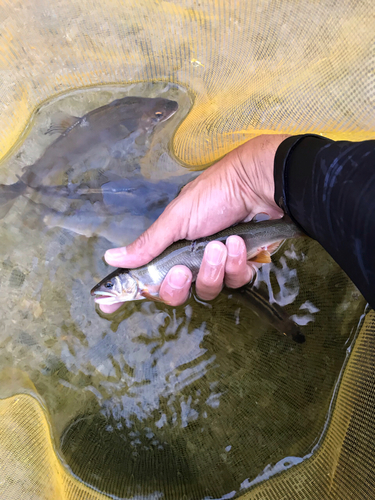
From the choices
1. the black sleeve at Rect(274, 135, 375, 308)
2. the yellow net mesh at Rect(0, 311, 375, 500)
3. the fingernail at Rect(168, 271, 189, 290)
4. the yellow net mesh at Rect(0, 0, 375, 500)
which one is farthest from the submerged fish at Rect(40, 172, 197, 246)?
the yellow net mesh at Rect(0, 311, 375, 500)

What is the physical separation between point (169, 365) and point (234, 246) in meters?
0.77

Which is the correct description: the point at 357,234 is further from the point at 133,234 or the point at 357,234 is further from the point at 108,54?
the point at 108,54

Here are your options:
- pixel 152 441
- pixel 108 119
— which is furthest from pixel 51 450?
pixel 108 119

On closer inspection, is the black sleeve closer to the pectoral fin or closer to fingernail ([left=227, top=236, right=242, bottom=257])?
fingernail ([left=227, top=236, right=242, bottom=257])

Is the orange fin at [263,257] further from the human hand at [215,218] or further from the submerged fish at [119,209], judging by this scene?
the submerged fish at [119,209]

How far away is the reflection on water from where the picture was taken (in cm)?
151

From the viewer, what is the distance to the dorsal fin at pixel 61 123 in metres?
2.09

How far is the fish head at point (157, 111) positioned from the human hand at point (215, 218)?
0.75 m

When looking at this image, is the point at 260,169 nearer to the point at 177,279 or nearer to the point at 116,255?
the point at 177,279

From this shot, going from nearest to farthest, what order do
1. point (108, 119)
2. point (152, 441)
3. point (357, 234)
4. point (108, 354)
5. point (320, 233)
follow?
point (357, 234), point (320, 233), point (152, 441), point (108, 354), point (108, 119)

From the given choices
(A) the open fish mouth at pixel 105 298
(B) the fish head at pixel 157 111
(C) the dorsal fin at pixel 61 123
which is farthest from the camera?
(B) the fish head at pixel 157 111

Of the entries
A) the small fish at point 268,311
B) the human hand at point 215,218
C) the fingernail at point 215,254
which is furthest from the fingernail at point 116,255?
the small fish at point 268,311

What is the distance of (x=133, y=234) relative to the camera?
6.47 feet

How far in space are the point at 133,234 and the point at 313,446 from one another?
4.89ft
